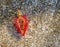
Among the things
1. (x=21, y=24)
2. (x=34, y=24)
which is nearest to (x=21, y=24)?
(x=21, y=24)

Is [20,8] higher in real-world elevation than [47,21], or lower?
higher

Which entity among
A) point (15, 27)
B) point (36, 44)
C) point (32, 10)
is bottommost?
point (36, 44)

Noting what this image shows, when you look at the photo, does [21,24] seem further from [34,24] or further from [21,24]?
[34,24]

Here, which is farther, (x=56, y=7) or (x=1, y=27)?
(x=56, y=7)

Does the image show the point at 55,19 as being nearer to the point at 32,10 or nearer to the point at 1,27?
the point at 32,10

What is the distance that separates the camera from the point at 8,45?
1479 mm

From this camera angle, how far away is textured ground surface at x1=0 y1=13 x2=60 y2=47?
4.86 feet

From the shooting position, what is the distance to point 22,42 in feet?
4.93

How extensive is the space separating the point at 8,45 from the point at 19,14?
0.24 metres

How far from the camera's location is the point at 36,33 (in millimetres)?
1533

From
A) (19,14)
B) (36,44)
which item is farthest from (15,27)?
(36,44)

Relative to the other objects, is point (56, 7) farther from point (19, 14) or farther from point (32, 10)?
point (19, 14)

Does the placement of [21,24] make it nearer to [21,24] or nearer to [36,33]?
[21,24]

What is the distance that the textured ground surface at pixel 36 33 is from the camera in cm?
148
